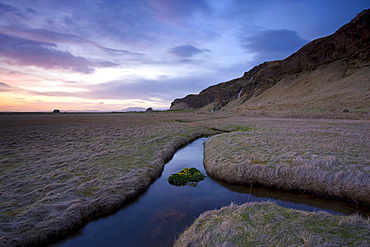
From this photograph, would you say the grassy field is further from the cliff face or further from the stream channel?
the cliff face

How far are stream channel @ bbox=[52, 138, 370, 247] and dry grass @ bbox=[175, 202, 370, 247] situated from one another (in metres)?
1.69

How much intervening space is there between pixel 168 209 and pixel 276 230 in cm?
571

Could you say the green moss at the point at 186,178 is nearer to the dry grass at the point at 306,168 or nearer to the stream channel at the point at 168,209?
the stream channel at the point at 168,209

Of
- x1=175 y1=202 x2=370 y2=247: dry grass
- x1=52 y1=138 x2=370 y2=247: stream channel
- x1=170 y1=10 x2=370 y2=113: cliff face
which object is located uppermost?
x1=170 y1=10 x2=370 y2=113: cliff face

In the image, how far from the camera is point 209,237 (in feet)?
21.4

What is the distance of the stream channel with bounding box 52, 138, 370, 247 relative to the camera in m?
7.95

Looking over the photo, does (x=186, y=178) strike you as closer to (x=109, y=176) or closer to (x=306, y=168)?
(x=109, y=176)

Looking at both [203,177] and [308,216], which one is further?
[203,177]

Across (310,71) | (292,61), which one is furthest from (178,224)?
(292,61)

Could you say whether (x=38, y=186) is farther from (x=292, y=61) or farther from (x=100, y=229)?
(x=292, y=61)

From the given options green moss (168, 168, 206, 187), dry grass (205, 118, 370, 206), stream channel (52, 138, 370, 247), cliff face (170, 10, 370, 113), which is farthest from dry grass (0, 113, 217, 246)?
cliff face (170, 10, 370, 113)

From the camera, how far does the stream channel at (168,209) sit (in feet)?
26.1

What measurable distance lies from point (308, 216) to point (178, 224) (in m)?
5.63

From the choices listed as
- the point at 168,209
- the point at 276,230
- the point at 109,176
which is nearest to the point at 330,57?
the point at 276,230
